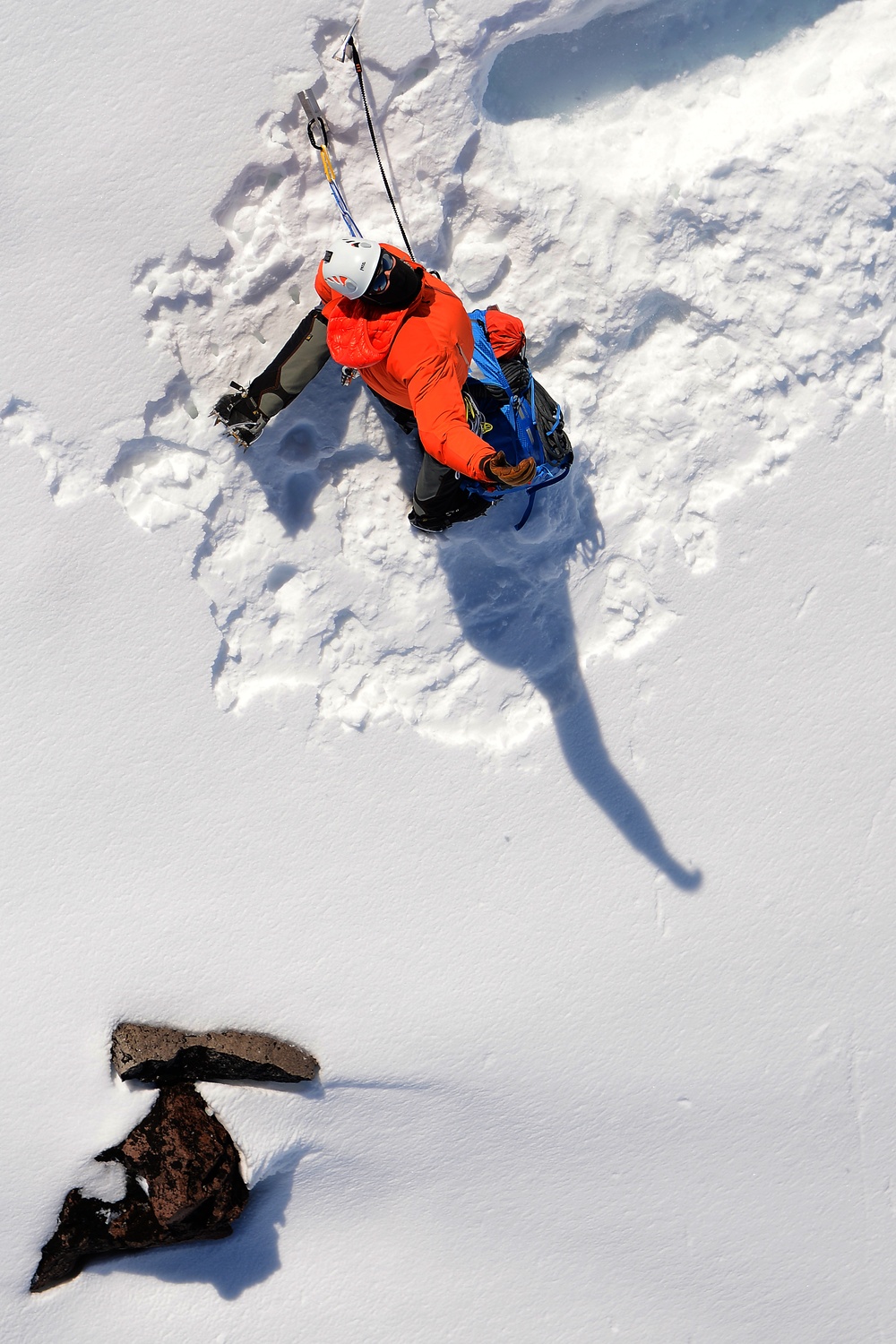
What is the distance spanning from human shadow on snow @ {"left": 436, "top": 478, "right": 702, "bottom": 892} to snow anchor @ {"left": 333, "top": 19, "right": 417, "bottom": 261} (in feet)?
5.03

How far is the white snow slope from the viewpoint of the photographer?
4074mm

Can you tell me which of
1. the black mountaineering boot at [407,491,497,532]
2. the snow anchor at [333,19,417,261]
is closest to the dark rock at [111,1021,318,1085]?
the black mountaineering boot at [407,491,497,532]

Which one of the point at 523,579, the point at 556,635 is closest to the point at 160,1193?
the point at 556,635

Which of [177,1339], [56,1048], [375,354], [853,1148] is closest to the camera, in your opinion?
[375,354]

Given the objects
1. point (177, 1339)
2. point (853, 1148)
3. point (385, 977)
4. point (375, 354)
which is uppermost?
point (375, 354)

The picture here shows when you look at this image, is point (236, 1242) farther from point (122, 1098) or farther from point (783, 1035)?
point (783, 1035)

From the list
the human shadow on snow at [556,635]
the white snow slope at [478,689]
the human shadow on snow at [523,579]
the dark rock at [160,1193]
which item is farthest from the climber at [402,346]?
the dark rock at [160,1193]

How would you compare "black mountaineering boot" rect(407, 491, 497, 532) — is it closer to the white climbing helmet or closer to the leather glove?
the leather glove

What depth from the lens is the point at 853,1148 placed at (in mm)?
4949

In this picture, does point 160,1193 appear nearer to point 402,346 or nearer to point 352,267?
point 402,346

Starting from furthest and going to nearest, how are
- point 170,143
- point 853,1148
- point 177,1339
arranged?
point 853,1148, point 177,1339, point 170,143

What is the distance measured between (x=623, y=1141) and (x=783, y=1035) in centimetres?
107

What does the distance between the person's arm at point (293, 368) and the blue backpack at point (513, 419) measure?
2.28 feet

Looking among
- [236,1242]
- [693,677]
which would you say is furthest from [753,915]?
[236,1242]
